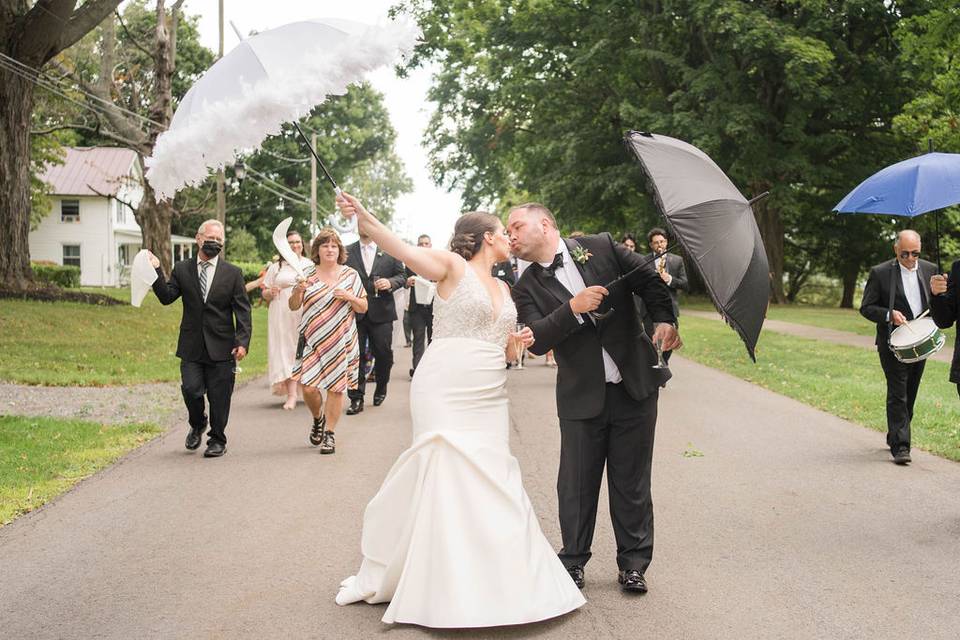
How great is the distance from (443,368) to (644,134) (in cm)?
166

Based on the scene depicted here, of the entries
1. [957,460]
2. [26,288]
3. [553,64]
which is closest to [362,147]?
[553,64]

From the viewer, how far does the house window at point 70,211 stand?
6312cm

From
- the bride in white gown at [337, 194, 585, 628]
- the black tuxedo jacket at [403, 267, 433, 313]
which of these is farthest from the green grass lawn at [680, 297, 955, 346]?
the bride in white gown at [337, 194, 585, 628]

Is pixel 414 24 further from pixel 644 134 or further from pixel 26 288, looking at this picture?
pixel 26 288

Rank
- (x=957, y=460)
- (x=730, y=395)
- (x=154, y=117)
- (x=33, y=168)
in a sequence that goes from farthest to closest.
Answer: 1. (x=33, y=168)
2. (x=154, y=117)
3. (x=730, y=395)
4. (x=957, y=460)

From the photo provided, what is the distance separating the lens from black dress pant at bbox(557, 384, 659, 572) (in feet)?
18.8

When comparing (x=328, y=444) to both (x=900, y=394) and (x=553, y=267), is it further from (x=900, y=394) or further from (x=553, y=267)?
(x=900, y=394)

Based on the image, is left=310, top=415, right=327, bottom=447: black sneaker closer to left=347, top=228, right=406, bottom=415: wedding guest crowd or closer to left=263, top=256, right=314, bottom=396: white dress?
left=347, top=228, right=406, bottom=415: wedding guest crowd

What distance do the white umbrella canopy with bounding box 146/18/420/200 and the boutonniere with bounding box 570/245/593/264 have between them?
141 cm

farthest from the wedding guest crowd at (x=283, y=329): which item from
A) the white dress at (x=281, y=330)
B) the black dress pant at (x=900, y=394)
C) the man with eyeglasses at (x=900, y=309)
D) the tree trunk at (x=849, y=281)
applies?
the tree trunk at (x=849, y=281)

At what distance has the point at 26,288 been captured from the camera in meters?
24.5

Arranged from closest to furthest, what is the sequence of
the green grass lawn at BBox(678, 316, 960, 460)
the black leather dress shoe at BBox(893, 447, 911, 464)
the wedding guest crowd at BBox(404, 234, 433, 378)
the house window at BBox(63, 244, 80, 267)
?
the black leather dress shoe at BBox(893, 447, 911, 464)
the green grass lawn at BBox(678, 316, 960, 460)
the wedding guest crowd at BBox(404, 234, 433, 378)
the house window at BBox(63, 244, 80, 267)

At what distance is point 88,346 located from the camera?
2003 centimetres

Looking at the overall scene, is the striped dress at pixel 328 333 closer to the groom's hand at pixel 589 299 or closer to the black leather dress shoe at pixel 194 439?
the black leather dress shoe at pixel 194 439
